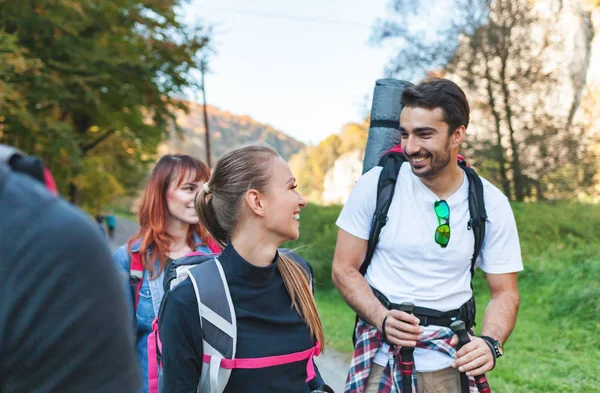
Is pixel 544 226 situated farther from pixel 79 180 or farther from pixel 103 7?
pixel 79 180

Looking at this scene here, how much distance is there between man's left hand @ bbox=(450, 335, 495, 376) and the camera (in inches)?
90.0

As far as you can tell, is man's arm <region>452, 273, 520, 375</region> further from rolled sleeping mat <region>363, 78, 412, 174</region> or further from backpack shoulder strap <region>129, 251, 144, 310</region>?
backpack shoulder strap <region>129, 251, 144, 310</region>

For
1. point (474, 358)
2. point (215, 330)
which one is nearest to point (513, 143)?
point (474, 358)

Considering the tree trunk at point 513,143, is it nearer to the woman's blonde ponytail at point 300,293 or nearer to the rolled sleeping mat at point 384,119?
the rolled sleeping mat at point 384,119

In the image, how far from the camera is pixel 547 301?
27.2 ft

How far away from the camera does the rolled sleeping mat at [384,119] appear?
301cm

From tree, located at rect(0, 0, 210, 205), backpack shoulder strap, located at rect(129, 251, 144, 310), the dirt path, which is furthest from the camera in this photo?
tree, located at rect(0, 0, 210, 205)

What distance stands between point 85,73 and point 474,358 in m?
14.0

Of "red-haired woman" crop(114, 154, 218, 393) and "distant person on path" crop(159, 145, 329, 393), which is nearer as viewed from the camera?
"distant person on path" crop(159, 145, 329, 393)

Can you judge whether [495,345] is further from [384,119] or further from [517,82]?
[517,82]

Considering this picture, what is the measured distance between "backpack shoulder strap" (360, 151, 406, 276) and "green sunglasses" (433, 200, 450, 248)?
7.7 inches

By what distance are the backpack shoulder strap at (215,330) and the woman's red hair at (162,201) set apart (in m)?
1.28

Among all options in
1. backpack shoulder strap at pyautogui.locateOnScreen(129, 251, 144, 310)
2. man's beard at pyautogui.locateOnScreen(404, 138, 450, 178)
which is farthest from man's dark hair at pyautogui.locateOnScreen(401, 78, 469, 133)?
backpack shoulder strap at pyautogui.locateOnScreen(129, 251, 144, 310)

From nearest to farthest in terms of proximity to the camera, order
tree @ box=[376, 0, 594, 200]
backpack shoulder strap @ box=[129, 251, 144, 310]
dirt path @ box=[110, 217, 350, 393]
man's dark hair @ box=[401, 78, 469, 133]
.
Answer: man's dark hair @ box=[401, 78, 469, 133] → backpack shoulder strap @ box=[129, 251, 144, 310] → dirt path @ box=[110, 217, 350, 393] → tree @ box=[376, 0, 594, 200]
